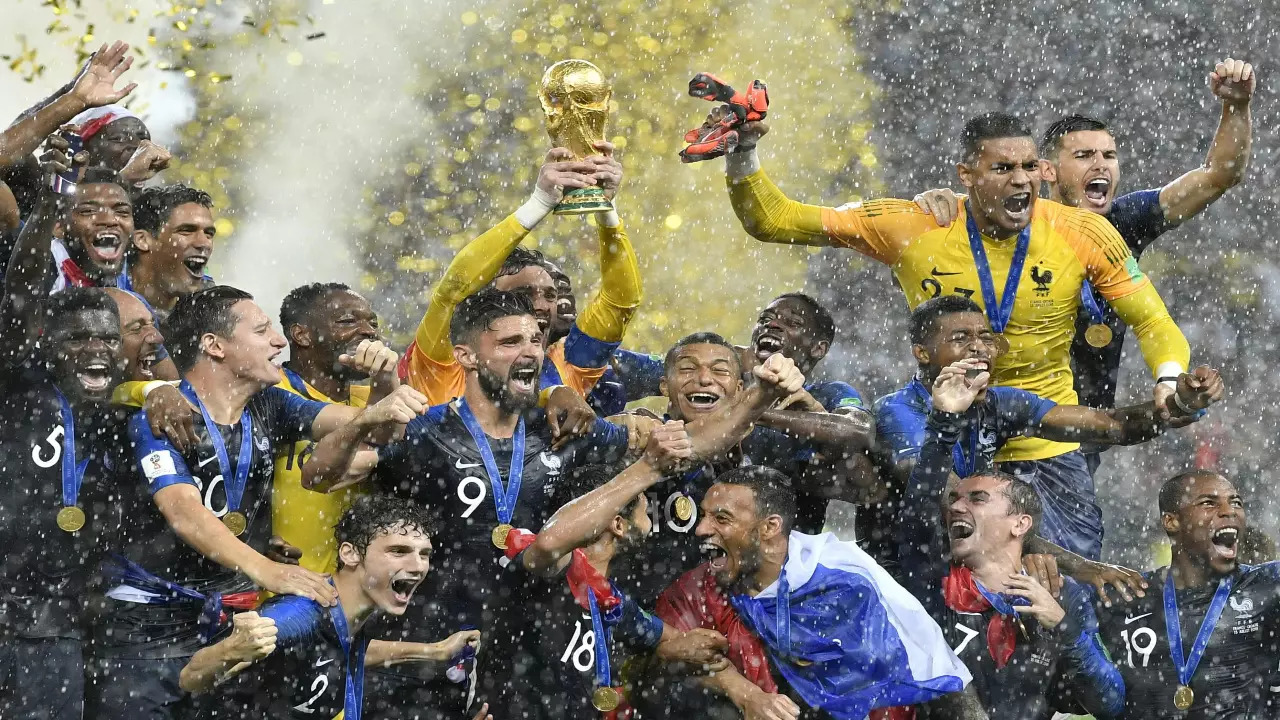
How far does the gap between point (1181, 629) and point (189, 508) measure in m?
3.22

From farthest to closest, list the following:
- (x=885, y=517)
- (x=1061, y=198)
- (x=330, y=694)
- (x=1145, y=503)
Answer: (x=1145, y=503), (x=1061, y=198), (x=885, y=517), (x=330, y=694)

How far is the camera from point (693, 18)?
14648mm

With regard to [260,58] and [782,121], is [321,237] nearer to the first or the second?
[260,58]

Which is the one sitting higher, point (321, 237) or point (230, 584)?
point (230, 584)

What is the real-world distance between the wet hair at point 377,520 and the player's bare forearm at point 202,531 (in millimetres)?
292

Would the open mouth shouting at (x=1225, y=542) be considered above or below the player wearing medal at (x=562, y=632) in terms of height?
above

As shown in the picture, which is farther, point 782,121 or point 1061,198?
point 782,121

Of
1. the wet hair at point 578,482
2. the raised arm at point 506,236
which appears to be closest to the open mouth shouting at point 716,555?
the wet hair at point 578,482

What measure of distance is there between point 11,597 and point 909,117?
359 inches

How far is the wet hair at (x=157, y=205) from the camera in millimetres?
7230

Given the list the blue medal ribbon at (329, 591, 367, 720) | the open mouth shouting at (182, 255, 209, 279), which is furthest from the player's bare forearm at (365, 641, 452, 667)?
the open mouth shouting at (182, 255, 209, 279)

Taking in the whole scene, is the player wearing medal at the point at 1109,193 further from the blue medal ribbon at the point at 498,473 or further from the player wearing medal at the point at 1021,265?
the blue medal ribbon at the point at 498,473

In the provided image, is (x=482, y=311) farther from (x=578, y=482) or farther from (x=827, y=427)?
(x=827, y=427)

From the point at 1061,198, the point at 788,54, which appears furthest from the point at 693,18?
the point at 1061,198
